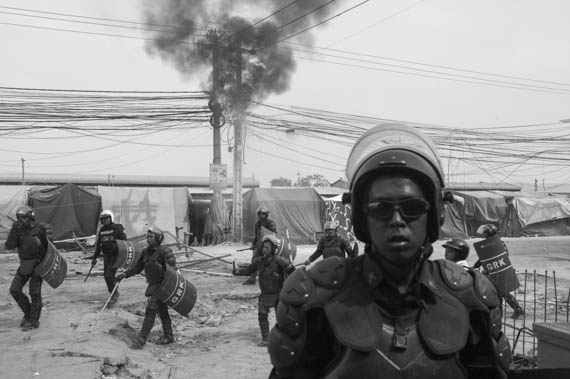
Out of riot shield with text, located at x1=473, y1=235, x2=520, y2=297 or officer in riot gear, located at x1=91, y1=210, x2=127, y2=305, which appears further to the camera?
officer in riot gear, located at x1=91, y1=210, x2=127, y2=305

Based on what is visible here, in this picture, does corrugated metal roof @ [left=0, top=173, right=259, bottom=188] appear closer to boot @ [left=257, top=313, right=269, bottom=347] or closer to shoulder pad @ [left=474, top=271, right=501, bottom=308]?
boot @ [left=257, top=313, right=269, bottom=347]

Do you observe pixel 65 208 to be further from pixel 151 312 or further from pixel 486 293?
pixel 486 293

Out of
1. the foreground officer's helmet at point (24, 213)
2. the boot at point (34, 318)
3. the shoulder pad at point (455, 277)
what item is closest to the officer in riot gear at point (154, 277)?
the boot at point (34, 318)

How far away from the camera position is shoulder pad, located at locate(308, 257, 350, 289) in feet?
5.34

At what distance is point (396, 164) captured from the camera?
1607mm

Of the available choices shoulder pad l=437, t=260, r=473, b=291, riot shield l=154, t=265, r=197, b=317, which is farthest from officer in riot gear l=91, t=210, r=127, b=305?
shoulder pad l=437, t=260, r=473, b=291

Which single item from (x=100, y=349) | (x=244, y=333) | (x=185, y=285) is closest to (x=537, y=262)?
(x=244, y=333)

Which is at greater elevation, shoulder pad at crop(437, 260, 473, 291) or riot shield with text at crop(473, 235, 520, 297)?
shoulder pad at crop(437, 260, 473, 291)

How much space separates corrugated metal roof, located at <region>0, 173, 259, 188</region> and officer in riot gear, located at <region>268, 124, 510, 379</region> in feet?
98.9

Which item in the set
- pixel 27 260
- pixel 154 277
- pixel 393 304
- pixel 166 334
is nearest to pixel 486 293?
pixel 393 304

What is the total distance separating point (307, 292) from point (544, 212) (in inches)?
1155

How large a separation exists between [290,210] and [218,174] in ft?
12.6

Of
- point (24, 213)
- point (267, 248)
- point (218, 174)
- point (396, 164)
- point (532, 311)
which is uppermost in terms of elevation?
point (396, 164)

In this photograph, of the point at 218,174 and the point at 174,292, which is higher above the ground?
the point at 218,174
